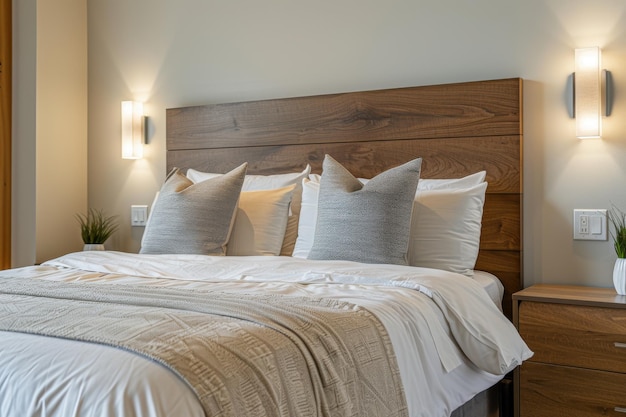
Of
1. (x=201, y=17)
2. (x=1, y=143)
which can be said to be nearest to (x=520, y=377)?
(x=201, y=17)

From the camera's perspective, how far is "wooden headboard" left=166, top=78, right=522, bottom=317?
2.80 m

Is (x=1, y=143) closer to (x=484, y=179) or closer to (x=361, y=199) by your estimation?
(x=361, y=199)

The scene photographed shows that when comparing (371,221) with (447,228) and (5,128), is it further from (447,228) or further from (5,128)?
(5,128)

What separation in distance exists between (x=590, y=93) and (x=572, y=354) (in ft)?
3.30

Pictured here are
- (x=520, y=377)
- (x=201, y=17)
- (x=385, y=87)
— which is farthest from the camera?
(x=201, y=17)

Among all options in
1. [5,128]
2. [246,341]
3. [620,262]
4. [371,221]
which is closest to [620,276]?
[620,262]

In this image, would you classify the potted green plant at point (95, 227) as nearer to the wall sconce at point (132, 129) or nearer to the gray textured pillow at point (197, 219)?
the wall sconce at point (132, 129)

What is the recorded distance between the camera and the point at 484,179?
2.83 meters

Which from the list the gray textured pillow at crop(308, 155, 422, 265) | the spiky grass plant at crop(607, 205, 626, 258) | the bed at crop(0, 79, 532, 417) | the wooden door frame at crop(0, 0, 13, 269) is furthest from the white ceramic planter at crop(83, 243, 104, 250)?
the spiky grass plant at crop(607, 205, 626, 258)

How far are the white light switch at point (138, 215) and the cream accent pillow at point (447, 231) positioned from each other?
1.81 m

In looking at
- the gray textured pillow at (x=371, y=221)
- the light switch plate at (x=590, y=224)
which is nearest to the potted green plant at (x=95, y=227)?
the gray textured pillow at (x=371, y=221)

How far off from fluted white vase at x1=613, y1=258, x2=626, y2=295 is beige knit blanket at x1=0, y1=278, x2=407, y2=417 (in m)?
1.22

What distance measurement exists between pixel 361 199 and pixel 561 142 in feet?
2.93

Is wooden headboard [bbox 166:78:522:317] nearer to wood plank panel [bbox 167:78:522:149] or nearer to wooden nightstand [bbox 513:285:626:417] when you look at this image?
wood plank panel [bbox 167:78:522:149]
